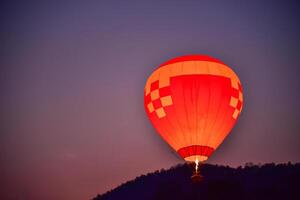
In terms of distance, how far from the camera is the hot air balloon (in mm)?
13938

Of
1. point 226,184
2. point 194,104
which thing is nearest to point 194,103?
point 194,104

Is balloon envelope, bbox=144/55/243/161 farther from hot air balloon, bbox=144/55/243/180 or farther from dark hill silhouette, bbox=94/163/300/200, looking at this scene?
dark hill silhouette, bbox=94/163/300/200

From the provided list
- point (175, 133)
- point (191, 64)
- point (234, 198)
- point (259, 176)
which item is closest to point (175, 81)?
point (191, 64)

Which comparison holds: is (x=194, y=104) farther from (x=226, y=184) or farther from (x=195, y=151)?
(x=226, y=184)

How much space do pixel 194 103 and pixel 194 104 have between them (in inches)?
1.3

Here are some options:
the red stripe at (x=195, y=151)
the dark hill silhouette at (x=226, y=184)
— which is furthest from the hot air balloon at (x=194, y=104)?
the dark hill silhouette at (x=226, y=184)

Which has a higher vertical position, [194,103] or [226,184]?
[226,184]

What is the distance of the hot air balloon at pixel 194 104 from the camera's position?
13.9m

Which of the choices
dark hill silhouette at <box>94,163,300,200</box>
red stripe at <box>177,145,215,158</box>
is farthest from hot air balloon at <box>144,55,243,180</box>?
dark hill silhouette at <box>94,163,300,200</box>

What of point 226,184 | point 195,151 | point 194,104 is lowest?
point 195,151

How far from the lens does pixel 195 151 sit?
45.5 ft

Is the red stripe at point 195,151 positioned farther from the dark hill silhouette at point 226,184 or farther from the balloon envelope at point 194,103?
the dark hill silhouette at point 226,184

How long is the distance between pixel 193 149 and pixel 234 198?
142 ft

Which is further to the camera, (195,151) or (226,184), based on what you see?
(226,184)
